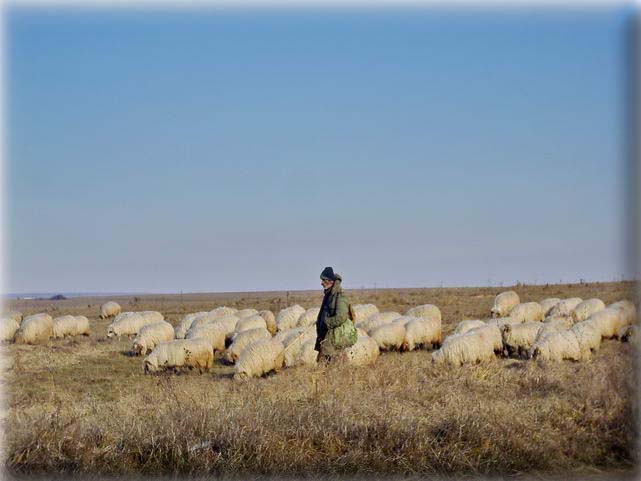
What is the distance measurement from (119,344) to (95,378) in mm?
8934

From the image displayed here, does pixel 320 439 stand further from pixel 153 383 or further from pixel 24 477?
pixel 153 383

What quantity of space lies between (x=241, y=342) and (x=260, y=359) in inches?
136

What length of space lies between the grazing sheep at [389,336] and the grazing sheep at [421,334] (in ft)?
0.75

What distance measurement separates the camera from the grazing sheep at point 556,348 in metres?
16.9

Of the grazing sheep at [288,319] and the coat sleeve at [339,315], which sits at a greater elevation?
the coat sleeve at [339,315]

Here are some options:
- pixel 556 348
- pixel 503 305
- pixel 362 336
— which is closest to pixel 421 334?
pixel 362 336

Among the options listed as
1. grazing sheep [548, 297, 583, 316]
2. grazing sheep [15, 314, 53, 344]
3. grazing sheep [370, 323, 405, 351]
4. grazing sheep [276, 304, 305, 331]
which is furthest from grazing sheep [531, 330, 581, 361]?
grazing sheep [15, 314, 53, 344]

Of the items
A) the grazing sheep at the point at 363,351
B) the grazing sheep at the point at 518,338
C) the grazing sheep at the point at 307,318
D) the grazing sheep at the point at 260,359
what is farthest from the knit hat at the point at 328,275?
the grazing sheep at the point at 307,318

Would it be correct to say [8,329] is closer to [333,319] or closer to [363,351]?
[363,351]

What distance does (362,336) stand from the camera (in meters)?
17.8

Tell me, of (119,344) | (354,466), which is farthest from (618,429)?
(119,344)

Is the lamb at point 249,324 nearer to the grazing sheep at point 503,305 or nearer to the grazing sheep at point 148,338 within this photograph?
the grazing sheep at point 148,338

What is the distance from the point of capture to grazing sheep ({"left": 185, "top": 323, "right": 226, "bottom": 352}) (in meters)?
21.8

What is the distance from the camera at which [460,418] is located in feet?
28.1
